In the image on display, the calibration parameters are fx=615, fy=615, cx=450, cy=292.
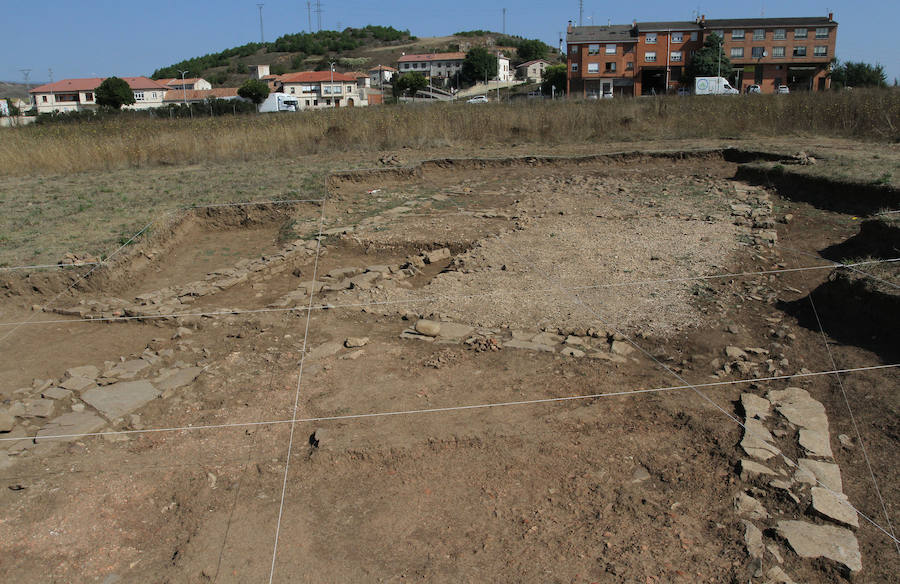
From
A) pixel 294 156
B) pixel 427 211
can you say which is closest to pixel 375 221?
pixel 427 211

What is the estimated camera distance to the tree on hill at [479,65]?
230 ft

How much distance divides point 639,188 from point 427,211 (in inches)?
158

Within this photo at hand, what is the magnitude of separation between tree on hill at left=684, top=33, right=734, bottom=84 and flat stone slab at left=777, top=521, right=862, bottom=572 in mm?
44568

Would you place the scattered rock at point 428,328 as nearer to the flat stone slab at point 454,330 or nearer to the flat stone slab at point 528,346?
the flat stone slab at point 454,330

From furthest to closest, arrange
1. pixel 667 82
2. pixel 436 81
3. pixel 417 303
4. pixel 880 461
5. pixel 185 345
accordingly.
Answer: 1. pixel 436 81
2. pixel 667 82
3. pixel 417 303
4. pixel 185 345
5. pixel 880 461

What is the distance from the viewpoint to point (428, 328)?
5.21 metres

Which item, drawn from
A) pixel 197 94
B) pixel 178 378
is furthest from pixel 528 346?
pixel 197 94

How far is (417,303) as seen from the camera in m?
5.90

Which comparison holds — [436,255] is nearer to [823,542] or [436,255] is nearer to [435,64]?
[823,542]

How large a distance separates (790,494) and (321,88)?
70.5 meters

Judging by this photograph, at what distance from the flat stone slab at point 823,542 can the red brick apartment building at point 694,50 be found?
4297cm

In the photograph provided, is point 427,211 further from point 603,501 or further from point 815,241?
point 603,501

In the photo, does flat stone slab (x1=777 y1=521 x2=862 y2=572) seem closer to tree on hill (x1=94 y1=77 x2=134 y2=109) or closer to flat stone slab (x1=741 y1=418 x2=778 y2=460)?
flat stone slab (x1=741 y1=418 x2=778 y2=460)

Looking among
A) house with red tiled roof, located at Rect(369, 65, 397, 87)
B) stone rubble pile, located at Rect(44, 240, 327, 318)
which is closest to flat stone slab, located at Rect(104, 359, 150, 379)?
stone rubble pile, located at Rect(44, 240, 327, 318)
